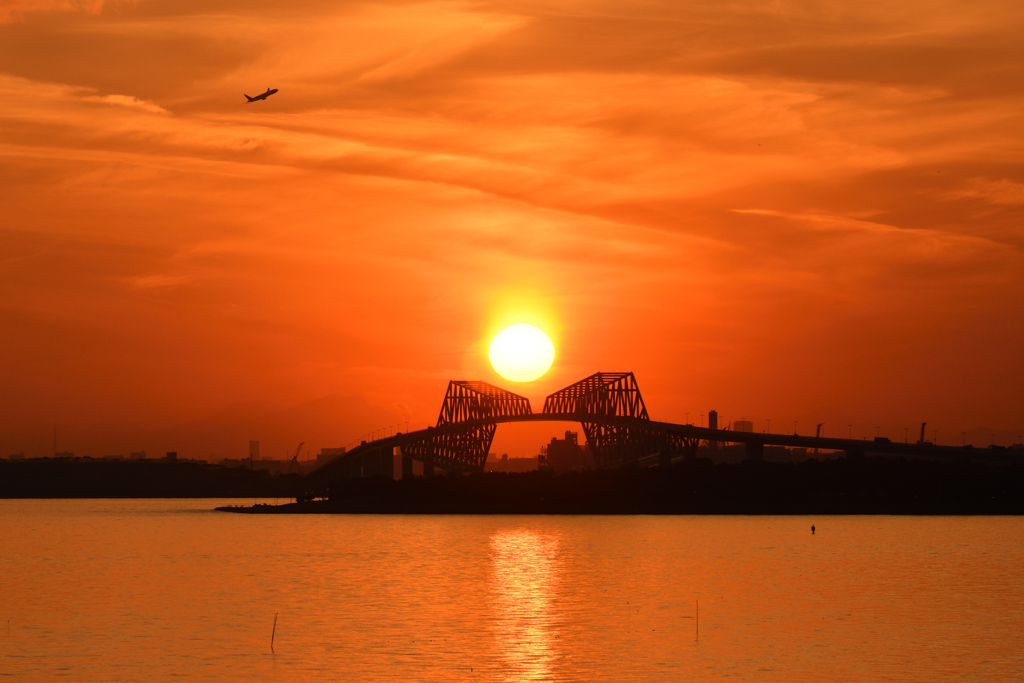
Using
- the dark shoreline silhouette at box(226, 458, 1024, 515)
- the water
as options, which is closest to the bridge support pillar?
the dark shoreline silhouette at box(226, 458, 1024, 515)

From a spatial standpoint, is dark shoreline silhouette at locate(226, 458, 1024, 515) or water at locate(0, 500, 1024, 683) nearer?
water at locate(0, 500, 1024, 683)

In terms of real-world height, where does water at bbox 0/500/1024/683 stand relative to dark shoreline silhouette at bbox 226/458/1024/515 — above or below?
below

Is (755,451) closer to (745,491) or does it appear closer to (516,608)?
(745,491)

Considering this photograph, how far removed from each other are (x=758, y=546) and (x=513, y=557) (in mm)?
23513

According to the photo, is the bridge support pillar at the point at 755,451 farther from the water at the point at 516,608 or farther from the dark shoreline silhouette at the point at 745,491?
the water at the point at 516,608

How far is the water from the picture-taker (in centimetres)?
4050

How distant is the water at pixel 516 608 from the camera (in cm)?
4050

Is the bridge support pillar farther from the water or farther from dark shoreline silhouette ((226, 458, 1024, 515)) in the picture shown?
the water

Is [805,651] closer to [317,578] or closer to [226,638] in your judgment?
[226,638]

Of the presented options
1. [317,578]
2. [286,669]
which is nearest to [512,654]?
[286,669]

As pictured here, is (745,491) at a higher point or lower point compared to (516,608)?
higher

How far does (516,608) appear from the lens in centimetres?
5866

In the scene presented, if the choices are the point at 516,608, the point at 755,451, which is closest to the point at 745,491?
the point at 755,451

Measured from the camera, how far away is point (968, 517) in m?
A: 165
